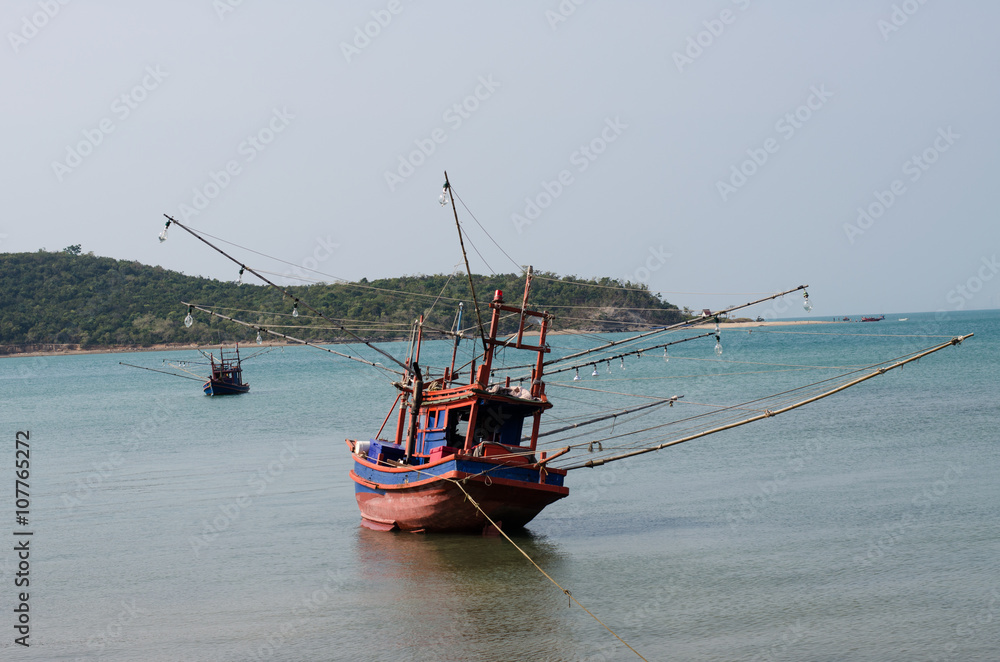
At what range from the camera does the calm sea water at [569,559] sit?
12773mm

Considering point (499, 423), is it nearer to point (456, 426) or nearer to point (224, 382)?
point (456, 426)

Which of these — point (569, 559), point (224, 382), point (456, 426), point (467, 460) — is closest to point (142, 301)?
point (224, 382)

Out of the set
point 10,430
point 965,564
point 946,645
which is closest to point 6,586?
point 946,645

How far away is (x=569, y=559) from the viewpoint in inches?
661

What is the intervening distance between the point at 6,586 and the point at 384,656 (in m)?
7.99

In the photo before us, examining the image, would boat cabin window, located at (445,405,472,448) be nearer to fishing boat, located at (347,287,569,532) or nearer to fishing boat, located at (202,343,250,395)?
fishing boat, located at (347,287,569,532)

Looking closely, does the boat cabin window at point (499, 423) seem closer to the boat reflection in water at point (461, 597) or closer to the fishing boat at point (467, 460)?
the fishing boat at point (467, 460)

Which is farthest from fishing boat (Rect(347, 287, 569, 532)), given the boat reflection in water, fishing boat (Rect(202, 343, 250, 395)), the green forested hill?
the green forested hill

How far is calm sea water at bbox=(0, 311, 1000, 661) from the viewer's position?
503 inches

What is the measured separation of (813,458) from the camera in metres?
26.0

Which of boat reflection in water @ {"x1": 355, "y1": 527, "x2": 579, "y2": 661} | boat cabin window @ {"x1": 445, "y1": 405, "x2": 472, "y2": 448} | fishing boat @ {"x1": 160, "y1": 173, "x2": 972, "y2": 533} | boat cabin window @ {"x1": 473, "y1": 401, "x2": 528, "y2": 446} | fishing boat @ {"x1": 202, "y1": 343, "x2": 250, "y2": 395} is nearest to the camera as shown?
boat reflection in water @ {"x1": 355, "y1": 527, "x2": 579, "y2": 661}

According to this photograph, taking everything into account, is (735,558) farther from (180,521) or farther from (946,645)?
(180,521)

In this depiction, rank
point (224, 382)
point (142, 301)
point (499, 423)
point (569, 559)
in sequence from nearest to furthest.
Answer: point (569, 559), point (499, 423), point (224, 382), point (142, 301)

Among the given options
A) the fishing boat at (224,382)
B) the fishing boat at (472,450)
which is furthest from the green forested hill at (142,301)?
the fishing boat at (472,450)
